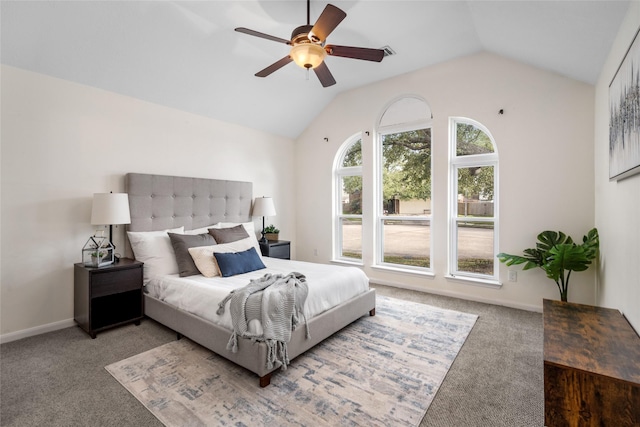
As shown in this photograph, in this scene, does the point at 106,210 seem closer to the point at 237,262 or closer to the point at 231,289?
the point at 237,262

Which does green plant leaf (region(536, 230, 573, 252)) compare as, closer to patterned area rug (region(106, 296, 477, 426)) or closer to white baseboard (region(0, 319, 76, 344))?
patterned area rug (region(106, 296, 477, 426))

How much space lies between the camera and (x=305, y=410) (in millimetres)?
1778

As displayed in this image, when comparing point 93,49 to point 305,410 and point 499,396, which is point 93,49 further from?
point 499,396

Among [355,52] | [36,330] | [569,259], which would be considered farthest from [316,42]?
[36,330]

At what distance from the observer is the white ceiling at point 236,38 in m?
2.41

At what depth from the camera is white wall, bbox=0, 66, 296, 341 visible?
105 inches

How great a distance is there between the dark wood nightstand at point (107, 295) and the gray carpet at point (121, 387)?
0.13m

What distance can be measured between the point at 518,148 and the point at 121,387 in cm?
446

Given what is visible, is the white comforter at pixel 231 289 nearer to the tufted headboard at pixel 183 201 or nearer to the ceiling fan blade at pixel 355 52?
the tufted headboard at pixel 183 201

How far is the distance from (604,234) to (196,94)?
4586 millimetres

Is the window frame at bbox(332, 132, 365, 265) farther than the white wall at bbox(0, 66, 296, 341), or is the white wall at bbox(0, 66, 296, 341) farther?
the window frame at bbox(332, 132, 365, 265)

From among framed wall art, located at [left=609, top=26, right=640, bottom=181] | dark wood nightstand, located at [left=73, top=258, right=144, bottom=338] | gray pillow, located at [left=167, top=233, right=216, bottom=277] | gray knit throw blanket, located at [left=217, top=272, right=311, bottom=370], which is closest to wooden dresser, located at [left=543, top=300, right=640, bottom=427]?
framed wall art, located at [left=609, top=26, right=640, bottom=181]

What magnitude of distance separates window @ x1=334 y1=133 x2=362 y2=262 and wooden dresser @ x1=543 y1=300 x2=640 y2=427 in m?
3.53

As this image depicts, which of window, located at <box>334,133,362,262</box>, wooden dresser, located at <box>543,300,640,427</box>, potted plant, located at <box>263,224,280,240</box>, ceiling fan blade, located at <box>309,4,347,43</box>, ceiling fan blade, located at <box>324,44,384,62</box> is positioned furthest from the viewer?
window, located at <box>334,133,362,262</box>
